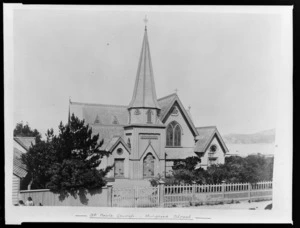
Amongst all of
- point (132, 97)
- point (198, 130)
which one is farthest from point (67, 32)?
point (198, 130)

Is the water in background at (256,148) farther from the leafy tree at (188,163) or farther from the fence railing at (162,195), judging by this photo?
the leafy tree at (188,163)

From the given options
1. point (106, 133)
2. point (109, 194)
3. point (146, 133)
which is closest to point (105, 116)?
point (106, 133)

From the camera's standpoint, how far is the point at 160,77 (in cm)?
850

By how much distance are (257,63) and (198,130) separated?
2.56 m

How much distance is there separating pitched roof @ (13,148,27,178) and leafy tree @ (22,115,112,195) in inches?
4.9

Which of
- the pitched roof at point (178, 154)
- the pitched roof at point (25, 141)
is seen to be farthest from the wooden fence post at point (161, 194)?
the pitched roof at point (25, 141)

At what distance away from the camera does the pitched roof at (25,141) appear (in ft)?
26.9

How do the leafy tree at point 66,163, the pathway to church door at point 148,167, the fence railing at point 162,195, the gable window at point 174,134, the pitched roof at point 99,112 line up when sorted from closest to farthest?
the leafy tree at point 66,163, the fence railing at point 162,195, the pitched roof at point 99,112, the pathway to church door at point 148,167, the gable window at point 174,134

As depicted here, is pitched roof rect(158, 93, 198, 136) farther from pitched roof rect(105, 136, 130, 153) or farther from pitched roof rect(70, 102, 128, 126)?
pitched roof rect(105, 136, 130, 153)

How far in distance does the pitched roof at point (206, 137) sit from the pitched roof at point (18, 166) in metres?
5.11

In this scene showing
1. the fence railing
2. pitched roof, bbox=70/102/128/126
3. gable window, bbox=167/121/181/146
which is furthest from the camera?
gable window, bbox=167/121/181/146

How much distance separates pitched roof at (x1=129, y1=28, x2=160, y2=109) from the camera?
836 centimetres

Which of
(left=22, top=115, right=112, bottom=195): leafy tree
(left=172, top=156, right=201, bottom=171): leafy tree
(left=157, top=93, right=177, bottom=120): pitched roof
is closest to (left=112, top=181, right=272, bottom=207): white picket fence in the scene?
(left=172, top=156, right=201, bottom=171): leafy tree

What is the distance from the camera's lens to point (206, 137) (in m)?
8.70
